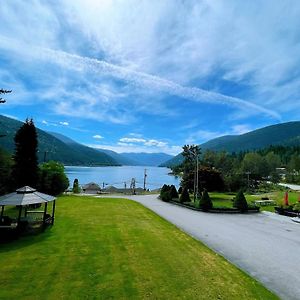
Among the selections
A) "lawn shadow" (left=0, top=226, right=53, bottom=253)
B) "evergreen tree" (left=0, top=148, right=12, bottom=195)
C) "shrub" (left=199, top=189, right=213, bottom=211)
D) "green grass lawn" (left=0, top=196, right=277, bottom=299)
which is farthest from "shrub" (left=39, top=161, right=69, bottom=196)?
"green grass lawn" (left=0, top=196, right=277, bottom=299)

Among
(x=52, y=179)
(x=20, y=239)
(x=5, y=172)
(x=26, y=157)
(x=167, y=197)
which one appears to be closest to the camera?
(x=20, y=239)

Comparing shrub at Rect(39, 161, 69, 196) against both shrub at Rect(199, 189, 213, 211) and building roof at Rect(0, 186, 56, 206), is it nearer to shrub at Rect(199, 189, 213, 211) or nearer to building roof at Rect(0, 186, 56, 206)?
shrub at Rect(199, 189, 213, 211)

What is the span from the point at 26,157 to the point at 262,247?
→ 34.3m

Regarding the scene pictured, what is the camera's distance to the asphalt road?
10.3 meters

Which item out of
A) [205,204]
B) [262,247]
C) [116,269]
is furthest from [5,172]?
[262,247]

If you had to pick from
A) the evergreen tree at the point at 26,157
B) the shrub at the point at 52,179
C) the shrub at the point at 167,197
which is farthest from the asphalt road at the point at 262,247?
the shrub at the point at 52,179

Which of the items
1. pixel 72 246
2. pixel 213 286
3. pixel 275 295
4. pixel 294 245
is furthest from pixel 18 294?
pixel 294 245

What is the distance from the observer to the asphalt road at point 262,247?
33.9 ft

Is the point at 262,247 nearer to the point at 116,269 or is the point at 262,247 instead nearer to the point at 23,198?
the point at 116,269

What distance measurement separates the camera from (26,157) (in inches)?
1570

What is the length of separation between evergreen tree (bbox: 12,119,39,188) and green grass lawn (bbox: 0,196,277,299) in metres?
25.7

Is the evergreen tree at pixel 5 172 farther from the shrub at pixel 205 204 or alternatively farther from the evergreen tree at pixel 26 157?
the shrub at pixel 205 204

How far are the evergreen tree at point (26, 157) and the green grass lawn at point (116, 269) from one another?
84.2 feet

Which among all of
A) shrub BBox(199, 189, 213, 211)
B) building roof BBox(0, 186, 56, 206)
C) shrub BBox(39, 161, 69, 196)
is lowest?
shrub BBox(199, 189, 213, 211)
